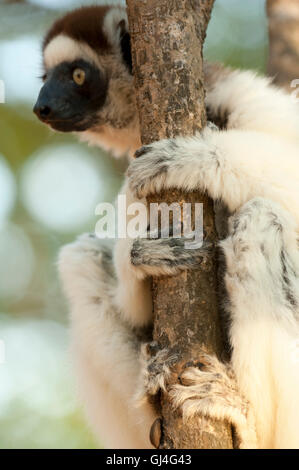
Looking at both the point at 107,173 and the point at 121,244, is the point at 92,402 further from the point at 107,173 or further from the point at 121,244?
the point at 107,173

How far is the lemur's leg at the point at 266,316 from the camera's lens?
297 cm

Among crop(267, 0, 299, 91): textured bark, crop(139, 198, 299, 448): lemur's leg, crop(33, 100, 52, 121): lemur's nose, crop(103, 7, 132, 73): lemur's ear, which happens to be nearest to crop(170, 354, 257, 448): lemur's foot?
crop(139, 198, 299, 448): lemur's leg

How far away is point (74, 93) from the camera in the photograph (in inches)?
180

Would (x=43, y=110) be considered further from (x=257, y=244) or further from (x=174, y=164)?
(x=257, y=244)

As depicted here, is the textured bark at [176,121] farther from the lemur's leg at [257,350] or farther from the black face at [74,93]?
the black face at [74,93]

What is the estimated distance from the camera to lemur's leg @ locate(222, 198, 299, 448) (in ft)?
9.73

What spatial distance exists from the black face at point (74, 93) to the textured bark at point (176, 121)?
137 centimetres

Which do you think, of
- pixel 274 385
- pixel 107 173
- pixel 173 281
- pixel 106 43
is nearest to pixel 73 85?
pixel 106 43

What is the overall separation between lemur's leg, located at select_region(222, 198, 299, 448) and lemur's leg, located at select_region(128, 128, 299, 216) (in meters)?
0.17

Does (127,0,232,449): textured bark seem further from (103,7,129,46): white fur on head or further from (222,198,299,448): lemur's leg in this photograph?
(103,7,129,46): white fur on head

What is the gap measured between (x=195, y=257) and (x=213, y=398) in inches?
27.3

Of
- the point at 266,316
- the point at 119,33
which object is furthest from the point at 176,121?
the point at 119,33

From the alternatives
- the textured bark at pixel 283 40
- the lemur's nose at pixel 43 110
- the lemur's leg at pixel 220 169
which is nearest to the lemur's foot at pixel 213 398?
the lemur's leg at pixel 220 169

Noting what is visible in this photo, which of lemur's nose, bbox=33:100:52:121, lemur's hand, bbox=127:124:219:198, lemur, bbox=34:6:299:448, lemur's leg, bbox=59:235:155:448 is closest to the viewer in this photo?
lemur, bbox=34:6:299:448
